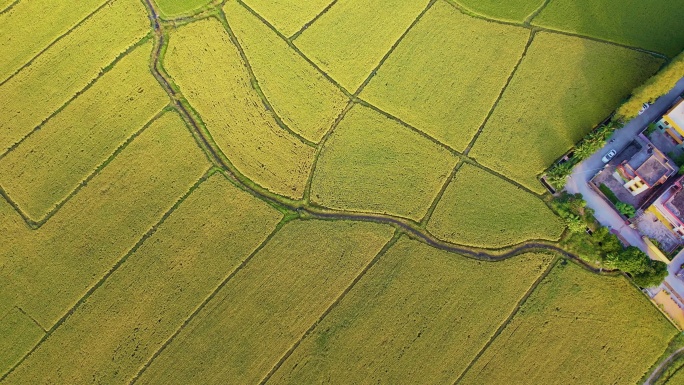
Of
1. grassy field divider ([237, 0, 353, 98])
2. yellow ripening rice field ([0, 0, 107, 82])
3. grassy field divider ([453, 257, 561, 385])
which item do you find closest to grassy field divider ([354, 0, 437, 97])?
grassy field divider ([237, 0, 353, 98])

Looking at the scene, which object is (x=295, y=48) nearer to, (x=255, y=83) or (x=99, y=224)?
(x=255, y=83)

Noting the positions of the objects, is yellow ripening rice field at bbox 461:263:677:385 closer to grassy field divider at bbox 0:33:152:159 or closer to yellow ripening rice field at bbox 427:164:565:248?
yellow ripening rice field at bbox 427:164:565:248

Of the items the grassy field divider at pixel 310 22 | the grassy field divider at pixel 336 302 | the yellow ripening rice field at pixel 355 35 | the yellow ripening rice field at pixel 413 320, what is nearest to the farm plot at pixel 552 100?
the yellow ripening rice field at pixel 413 320

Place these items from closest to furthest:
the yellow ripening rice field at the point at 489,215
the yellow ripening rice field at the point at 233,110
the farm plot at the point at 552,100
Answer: the yellow ripening rice field at the point at 489,215 → the yellow ripening rice field at the point at 233,110 → the farm plot at the point at 552,100

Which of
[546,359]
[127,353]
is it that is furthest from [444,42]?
[127,353]

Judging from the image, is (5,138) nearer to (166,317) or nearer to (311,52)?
(166,317)

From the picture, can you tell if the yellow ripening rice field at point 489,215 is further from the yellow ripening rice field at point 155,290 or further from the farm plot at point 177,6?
the farm plot at point 177,6
